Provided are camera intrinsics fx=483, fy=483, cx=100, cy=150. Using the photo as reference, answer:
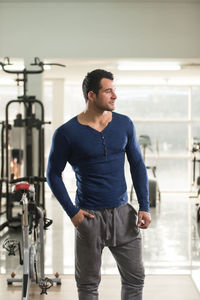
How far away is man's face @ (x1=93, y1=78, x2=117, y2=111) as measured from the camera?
224 cm

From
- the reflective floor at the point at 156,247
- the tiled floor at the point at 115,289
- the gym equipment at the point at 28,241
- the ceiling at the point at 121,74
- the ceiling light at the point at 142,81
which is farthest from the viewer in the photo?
the ceiling light at the point at 142,81

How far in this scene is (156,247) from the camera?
18.0ft

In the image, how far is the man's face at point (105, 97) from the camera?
2240 millimetres

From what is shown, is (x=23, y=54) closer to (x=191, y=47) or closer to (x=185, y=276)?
(x=191, y=47)

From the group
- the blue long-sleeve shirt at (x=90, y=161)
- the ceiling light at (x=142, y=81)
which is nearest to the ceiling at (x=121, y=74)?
the ceiling light at (x=142, y=81)

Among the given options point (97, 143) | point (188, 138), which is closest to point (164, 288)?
point (97, 143)

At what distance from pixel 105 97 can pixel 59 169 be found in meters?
0.41

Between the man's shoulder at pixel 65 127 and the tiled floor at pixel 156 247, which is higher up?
the man's shoulder at pixel 65 127

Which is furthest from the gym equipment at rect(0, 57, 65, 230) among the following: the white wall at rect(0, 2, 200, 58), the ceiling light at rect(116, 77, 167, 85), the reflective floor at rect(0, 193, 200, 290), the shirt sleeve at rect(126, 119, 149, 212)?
the ceiling light at rect(116, 77, 167, 85)

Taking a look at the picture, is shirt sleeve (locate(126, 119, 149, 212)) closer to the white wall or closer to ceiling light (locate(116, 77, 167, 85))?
the white wall

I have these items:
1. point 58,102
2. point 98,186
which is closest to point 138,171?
point 98,186

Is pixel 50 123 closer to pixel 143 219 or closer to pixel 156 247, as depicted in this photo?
pixel 156 247

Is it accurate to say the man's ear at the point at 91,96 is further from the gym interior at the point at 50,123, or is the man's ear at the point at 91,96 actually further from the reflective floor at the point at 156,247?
the reflective floor at the point at 156,247

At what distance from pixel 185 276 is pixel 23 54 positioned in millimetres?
3937
